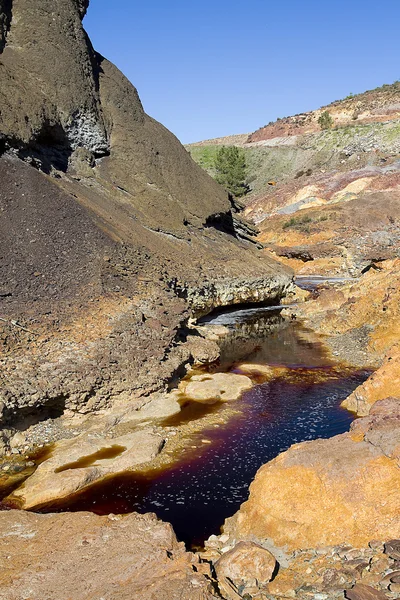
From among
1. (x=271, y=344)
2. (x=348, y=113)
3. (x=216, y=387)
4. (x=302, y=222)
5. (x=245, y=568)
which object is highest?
(x=348, y=113)

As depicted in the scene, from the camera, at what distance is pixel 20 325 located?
16812 millimetres

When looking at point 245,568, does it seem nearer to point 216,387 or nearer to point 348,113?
point 216,387

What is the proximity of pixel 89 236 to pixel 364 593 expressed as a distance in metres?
18.5

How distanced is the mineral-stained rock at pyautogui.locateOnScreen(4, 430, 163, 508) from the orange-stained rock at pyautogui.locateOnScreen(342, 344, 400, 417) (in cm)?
617

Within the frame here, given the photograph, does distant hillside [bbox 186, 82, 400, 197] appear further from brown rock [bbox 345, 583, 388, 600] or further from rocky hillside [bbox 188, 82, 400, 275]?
brown rock [bbox 345, 583, 388, 600]

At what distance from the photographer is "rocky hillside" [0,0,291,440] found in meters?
16.2

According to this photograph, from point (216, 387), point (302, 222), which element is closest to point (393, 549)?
point (216, 387)

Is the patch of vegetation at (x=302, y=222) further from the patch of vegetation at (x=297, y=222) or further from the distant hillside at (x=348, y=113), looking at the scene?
the distant hillside at (x=348, y=113)

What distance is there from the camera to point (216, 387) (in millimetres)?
17641

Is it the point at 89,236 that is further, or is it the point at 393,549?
the point at 89,236

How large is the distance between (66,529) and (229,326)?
1943 centimetres

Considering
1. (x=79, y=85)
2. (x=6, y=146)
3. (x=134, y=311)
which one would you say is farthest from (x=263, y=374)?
(x=79, y=85)

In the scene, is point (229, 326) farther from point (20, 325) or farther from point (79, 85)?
point (79, 85)

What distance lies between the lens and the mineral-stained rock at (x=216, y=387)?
17.1 meters
